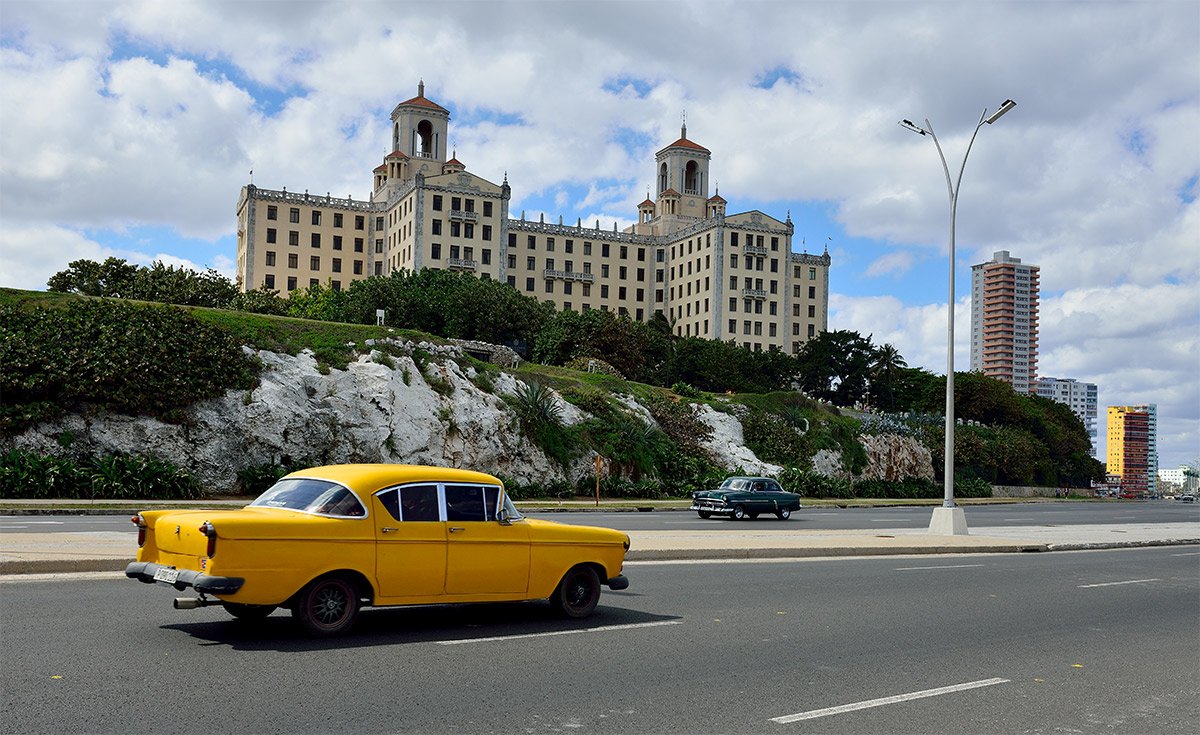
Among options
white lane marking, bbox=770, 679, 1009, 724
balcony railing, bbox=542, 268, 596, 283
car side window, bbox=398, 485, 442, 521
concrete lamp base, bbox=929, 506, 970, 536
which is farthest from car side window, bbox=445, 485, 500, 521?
balcony railing, bbox=542, 268, 596, 283

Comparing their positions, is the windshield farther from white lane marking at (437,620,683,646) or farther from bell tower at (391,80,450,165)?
bell tower at (391,80,450,165)

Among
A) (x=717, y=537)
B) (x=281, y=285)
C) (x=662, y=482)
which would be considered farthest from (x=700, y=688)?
(x=281, y=285)

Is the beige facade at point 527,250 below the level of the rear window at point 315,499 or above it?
above

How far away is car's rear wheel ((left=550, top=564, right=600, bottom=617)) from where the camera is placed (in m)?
11.2

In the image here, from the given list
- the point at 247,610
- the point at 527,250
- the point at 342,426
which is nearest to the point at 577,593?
the point at 247,610

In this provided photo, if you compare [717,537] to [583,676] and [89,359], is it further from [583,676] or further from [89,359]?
[89,359]

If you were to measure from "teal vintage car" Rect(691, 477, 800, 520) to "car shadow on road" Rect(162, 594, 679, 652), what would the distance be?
22.9 m

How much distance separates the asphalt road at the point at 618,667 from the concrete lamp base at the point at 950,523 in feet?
40.4

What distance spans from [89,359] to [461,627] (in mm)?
31111

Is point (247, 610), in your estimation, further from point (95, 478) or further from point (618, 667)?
point (95, 478)

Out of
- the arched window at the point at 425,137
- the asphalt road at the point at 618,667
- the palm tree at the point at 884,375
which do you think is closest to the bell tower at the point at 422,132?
the arched window at the point at 425,137

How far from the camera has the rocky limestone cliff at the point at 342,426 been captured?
36969 millimetres

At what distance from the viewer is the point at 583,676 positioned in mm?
8531

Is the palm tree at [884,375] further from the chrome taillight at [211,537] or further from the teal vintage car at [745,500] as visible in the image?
the chrome taillight at [211,537]
